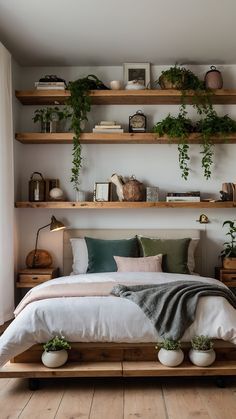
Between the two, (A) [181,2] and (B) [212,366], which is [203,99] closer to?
(A) [181,2]

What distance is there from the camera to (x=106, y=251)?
14.6 ft

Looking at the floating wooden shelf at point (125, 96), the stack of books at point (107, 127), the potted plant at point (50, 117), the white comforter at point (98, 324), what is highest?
the floating wooden shelf at point (125, 96)

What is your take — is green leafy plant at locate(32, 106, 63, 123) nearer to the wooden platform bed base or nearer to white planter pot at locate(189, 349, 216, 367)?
the wooden platform bed base

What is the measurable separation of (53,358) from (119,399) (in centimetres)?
49

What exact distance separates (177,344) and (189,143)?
2.54 m

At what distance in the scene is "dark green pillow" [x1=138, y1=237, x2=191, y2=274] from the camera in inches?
172

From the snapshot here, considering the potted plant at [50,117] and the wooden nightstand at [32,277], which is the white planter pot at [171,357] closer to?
the wooden nightstand at [32,277]

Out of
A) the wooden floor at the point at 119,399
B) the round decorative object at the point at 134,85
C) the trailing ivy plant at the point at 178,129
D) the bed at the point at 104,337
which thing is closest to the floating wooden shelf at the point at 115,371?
the bed at the point at 104,337

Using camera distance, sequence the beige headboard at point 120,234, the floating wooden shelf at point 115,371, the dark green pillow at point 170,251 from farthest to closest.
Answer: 1. the beige headboard at point 120,234
2. the dark green pillow at point 170,251
3. the floating wooden shelf at point 115,371

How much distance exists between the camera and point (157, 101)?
15.8ft

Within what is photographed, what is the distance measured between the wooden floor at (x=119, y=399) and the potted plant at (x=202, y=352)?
194 millimetres

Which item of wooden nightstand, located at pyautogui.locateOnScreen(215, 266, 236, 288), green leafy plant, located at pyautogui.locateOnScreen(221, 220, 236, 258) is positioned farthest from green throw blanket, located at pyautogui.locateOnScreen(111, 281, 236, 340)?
green leafy plant, located at pyautogui.locateOnScreen(221, 220, 236, 258)

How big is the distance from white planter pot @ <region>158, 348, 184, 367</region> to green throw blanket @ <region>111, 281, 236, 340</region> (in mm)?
91

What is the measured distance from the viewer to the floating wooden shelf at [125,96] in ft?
15.0
